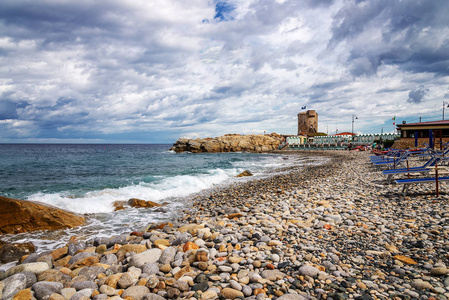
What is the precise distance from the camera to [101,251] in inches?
217

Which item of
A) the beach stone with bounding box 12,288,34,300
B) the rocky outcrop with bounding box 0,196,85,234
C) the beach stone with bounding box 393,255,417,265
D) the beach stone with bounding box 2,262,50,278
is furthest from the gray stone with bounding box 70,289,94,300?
the rocky outcrop with bounding box 0,196,85,234

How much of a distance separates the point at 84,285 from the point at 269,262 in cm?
290

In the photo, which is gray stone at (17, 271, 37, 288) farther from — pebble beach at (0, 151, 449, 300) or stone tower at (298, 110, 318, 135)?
stone tower at (298, 110, 318, 135)

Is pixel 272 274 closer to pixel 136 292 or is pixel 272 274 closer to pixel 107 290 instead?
pixel 136 292

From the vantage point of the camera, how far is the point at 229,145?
71.2 m

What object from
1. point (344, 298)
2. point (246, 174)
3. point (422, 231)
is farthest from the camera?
point (246, 174)

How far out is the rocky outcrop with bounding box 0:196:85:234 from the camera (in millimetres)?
7723

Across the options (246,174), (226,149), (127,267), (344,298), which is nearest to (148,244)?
(127,267)

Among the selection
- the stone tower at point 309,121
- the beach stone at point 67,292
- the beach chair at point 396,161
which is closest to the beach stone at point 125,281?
the beach stone at point 67,292

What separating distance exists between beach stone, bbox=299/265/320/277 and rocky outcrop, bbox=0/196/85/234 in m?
7.65

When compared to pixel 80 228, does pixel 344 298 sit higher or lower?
higher

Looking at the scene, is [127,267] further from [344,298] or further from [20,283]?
[344,298]

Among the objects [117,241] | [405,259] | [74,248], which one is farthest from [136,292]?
[405,259]

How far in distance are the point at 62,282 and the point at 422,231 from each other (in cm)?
670
